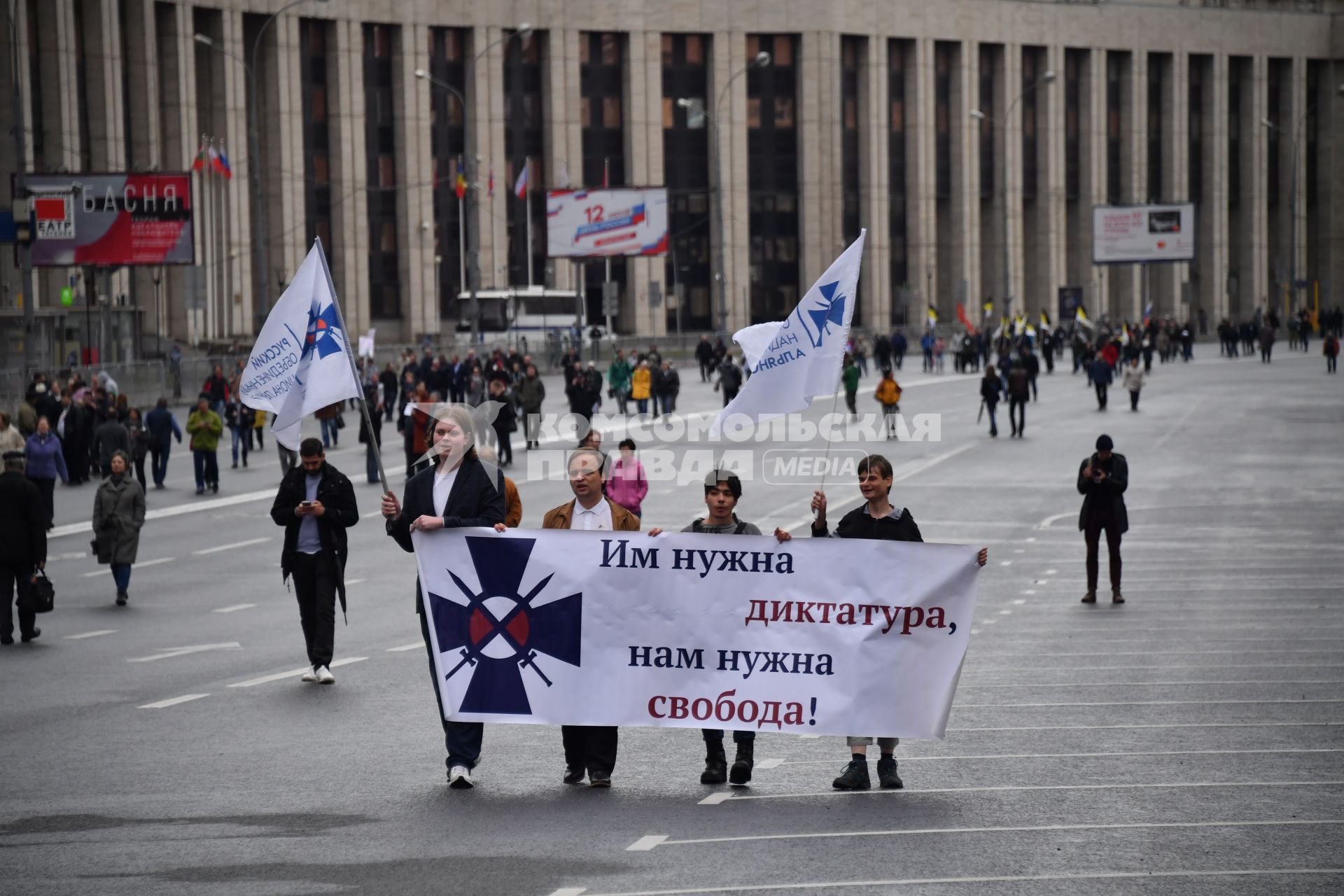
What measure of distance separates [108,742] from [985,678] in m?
5.72

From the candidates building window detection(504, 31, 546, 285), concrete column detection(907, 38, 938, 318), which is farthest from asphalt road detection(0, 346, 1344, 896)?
concrete column detection(907, 38, 938, 318)

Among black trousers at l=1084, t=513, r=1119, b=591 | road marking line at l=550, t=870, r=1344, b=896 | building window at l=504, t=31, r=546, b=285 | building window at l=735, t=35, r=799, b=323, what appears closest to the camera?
road marking line at l=550, t=870, r=1344, b=896

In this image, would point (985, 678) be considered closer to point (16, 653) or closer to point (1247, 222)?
point (16, 653)

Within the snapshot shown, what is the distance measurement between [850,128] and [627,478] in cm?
7799

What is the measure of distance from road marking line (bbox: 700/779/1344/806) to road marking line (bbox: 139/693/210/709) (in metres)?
4.64

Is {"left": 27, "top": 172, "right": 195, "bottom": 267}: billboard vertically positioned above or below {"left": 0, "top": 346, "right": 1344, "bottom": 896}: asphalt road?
above

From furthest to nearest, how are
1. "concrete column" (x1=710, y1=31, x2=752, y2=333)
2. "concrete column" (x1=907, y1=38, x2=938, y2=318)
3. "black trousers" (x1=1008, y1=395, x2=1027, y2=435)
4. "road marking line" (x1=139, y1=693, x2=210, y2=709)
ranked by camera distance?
"concrete column" (x1=907, y1=38, x2=938, y2=318)
"concrete column" (x1=710, y1=31, x2=752, y2=333)
"black trousers" (x1=1008, y1=395, x2=1027, y2=435)
"road marking line" (x1=139, y1=693, x2=210, y2=709)

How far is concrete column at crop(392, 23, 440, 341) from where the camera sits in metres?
→ 82.8

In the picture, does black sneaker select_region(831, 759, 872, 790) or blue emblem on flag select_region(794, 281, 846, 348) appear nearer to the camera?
black sneaker select_region(831, 759, 872, 790)

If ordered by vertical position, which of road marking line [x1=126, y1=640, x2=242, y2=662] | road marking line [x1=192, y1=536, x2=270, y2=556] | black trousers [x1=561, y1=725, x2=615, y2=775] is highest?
black trousers [x1=561, y1=725, x2=615, y2=775]

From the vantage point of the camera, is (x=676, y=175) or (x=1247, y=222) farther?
(x=1247, y=222)

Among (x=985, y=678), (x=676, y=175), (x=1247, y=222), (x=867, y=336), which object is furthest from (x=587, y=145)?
(x=985, y=678)

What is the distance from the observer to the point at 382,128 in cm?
8462

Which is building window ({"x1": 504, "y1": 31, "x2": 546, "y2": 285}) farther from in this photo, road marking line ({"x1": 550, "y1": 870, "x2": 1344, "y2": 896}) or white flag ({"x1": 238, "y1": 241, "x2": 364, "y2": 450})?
road marking line ({"x1": 550, "y1": 870, "x2": 1344, "y2": 896})
